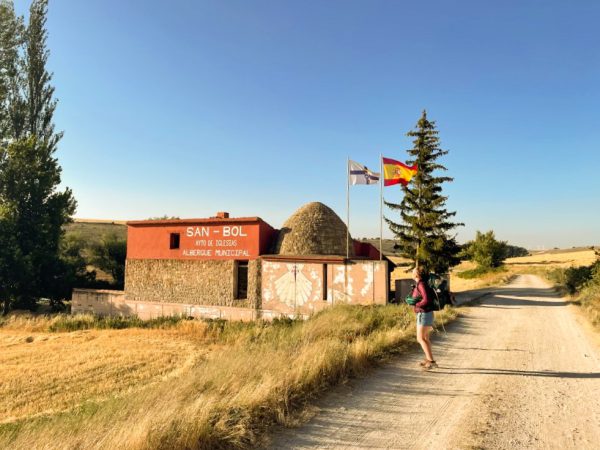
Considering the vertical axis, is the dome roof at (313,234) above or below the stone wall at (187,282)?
above

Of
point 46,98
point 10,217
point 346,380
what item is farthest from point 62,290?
point 346,380

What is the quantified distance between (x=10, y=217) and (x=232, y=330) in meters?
24.5

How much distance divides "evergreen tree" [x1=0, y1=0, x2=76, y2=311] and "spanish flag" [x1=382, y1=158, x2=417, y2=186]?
28.0 meters

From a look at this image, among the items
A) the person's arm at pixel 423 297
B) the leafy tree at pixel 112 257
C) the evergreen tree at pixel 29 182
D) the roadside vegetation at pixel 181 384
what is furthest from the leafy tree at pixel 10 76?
the person's arm at pixel 423 297

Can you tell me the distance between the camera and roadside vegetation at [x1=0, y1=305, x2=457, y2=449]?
3.89 metres

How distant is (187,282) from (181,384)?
65.7ft

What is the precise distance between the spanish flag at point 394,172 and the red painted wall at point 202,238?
826 centimetres

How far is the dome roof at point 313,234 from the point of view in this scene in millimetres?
22656

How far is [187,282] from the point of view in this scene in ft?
79.3

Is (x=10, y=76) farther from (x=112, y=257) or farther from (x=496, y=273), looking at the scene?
(x=496, y=273)

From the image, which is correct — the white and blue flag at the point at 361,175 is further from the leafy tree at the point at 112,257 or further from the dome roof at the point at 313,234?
the leafy tree at the point at 112,257

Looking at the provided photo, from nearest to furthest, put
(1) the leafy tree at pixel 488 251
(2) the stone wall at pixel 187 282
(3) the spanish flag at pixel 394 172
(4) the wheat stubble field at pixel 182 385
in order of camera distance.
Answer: (4) the wheat stubble field at pixel 182 385 < (3) the spanish flag at pixel 394 172 < (2) the stone wall at pixel 187 282 < (1) the leafy tree at pixel 488 251

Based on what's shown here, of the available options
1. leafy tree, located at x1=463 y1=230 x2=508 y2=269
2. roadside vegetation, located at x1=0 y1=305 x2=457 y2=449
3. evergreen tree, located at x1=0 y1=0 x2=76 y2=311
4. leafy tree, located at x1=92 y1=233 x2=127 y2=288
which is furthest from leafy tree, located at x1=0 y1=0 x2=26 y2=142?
leafy tree, located at x1=463 y1=230 x2=508 y2=269

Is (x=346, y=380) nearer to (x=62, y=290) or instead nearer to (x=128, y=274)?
(x=128, y=274)
